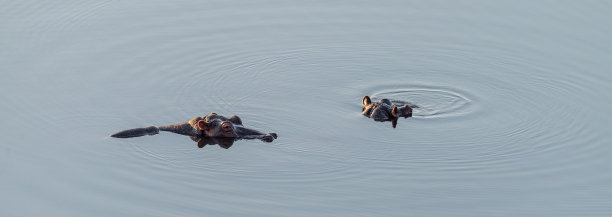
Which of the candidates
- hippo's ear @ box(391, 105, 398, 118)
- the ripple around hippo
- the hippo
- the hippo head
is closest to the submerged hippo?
the hippo head

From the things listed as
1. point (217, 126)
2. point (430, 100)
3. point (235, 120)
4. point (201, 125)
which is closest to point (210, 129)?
point (217, 126)

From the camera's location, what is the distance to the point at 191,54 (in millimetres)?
23531

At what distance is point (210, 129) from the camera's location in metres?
19.7

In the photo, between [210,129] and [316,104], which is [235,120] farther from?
[316,104]

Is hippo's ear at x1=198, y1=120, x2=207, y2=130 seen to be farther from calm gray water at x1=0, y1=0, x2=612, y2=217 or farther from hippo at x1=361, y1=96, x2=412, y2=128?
hippo at x1=361, y1=96, x2=412, y2=128

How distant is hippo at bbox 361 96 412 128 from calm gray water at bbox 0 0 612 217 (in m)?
0.19

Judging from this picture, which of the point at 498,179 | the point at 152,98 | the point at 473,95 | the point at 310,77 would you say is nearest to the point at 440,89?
the point at 473,95

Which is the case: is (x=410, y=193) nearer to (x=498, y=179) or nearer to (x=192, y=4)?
(x=498, y=179)

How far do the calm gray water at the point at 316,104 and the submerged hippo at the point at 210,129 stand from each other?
23 cm

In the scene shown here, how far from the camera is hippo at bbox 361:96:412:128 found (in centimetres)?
2072

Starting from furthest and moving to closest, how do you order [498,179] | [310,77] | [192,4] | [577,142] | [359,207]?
[192,4] → [310,77] → [577,142] → [498,179] → [359,207]

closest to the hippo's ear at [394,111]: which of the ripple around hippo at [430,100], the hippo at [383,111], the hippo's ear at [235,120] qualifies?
the hippo at [383,111]

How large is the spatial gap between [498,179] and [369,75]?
551 cm

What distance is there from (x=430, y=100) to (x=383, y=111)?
1281 millimetres
